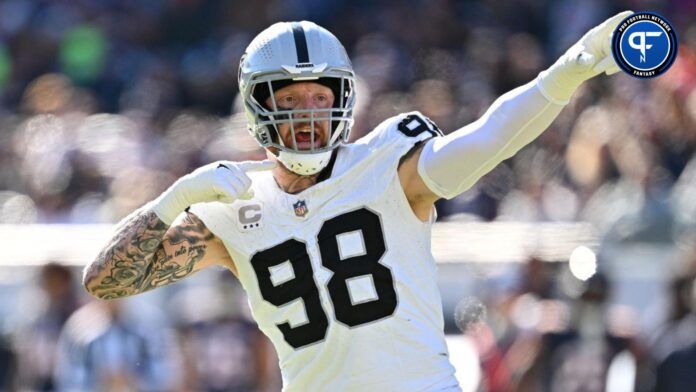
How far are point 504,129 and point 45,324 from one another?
14.2ft

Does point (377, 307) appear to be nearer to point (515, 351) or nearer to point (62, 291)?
point (515, 351)

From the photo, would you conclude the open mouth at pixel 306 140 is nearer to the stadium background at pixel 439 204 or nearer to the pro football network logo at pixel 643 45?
the pro football network logo at pixel 643 45

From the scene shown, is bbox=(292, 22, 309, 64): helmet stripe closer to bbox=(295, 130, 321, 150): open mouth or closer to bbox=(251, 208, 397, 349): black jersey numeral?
bbox=(295, 130, 321, 150): open mouth

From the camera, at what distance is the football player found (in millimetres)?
4098

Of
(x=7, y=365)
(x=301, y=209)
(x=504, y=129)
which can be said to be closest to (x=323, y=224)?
(x=301, y=209)

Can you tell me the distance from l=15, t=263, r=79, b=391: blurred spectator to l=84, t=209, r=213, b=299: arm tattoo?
346 centimetres

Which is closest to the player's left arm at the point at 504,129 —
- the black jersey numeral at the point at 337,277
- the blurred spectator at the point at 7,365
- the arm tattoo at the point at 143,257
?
the black jersey numeral at the point at 337,277

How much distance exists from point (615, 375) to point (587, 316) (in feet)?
0.97

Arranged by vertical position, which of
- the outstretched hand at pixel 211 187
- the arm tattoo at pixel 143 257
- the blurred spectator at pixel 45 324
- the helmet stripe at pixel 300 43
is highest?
the helmet stripe at pixel 300 43

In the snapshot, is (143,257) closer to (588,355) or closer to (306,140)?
(306,140)

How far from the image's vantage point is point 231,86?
10.5 m

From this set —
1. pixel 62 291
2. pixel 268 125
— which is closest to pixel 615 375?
pixel 62 291

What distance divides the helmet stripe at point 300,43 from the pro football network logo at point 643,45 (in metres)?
0.92

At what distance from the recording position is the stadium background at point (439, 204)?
7.23 metres
